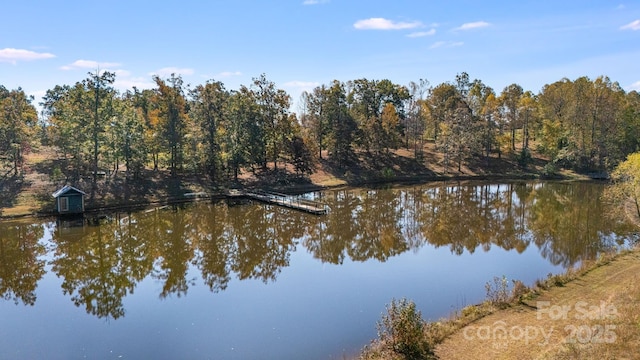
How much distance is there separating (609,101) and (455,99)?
20919 mm

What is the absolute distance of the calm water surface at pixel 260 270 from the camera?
49.1 ft

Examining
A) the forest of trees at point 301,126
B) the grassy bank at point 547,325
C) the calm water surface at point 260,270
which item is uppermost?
the forest of trees at point 301,126

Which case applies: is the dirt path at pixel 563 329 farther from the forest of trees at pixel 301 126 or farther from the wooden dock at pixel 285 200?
the forest of trees at pixel 301 126

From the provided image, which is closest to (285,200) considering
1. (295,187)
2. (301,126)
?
(295,187)

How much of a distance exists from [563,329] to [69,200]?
115ft

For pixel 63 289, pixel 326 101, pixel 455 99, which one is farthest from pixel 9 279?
pixel 455 99

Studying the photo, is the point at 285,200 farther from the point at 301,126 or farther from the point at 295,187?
the point at 301,126

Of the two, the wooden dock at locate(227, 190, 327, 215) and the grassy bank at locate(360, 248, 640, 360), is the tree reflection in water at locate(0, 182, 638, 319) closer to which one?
the wooden dock at locate(227, 190, 327, 215)

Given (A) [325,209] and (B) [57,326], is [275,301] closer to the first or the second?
(B) [57,326]

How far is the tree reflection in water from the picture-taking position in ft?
70.9

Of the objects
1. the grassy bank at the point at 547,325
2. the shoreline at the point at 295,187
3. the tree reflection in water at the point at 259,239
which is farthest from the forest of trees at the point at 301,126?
the grassy bank at the point at 547,325

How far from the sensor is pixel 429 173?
201 feet

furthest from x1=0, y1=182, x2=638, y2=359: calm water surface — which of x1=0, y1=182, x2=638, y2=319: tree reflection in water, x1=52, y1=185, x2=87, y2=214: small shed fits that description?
x1=52, y1=185, x2=87, y2=214: small shed

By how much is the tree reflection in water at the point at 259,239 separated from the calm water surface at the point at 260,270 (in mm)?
122
